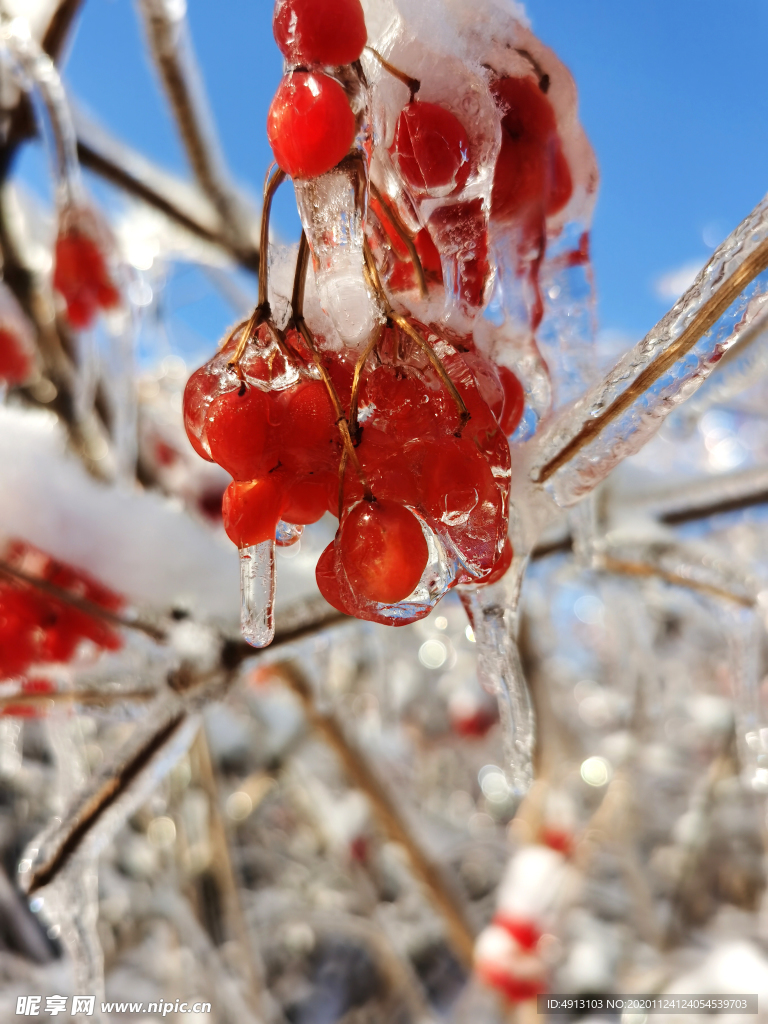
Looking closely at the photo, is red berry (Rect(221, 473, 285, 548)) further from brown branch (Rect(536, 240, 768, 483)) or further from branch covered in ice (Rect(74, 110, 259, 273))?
branch covered in ice (Rect(74, 110, 259, 273))

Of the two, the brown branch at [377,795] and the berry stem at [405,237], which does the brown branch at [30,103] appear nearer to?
the berry stem at [405,237]

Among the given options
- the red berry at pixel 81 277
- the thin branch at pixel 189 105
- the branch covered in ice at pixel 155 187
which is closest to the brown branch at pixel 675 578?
the branch covered in ice at pixel 155 187

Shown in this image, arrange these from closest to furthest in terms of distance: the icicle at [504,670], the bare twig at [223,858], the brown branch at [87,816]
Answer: the icicle at [504,670]
the brown branch at [87,816]
the bare twig at [223,858]

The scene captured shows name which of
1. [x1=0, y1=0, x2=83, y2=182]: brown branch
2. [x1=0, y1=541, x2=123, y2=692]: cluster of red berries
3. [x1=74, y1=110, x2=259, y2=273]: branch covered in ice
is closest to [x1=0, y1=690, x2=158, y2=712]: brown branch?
[x1=0, y1=541, x2=123, y2=692]: cluster of red berries

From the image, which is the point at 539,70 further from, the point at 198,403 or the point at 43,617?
the point at 43,617

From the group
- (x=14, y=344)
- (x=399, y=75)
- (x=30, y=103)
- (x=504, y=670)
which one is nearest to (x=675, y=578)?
(x=504, y=670)

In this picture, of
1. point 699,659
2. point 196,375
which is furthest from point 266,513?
point 699,659
